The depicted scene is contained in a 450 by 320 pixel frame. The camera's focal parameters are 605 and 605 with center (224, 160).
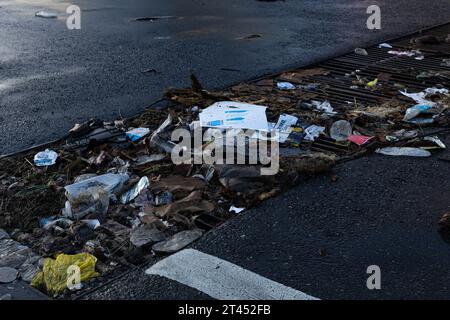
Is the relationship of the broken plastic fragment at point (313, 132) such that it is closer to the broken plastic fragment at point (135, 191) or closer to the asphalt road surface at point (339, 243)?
the asphalt road surface at point (339, 243)

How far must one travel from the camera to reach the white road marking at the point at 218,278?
293 centimetres

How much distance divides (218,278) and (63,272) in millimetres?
809

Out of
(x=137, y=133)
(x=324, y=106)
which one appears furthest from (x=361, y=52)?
(x=137, y=133)

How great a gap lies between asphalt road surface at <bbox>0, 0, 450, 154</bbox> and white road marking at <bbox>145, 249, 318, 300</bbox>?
2.25 m

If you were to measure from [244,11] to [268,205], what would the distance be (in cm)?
779

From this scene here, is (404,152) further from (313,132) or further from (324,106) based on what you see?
(324,106)

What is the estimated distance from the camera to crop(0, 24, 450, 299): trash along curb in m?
3.43

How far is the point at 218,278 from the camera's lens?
3062mm

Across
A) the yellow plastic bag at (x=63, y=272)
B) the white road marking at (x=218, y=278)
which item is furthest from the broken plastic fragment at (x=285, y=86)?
the yellow plastic bag at (x=63, y=272)

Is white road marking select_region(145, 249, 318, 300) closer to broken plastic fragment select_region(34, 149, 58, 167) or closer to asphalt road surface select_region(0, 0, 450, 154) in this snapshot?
broken plastic fragment select_region(34, 149, 58, 167)

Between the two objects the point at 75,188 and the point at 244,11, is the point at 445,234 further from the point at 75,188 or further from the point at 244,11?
the point at 244,11

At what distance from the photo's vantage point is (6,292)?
3006mm
